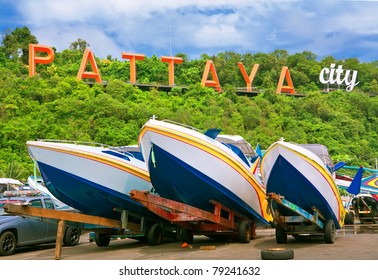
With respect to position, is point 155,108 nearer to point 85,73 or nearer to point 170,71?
point 85,73

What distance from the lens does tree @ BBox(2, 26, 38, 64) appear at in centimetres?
7331

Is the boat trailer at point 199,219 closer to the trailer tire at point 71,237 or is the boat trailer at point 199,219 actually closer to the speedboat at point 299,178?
the speedboat at point 299,178

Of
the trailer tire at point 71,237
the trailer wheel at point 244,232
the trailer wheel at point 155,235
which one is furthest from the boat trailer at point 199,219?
the trailer tire at point 71,237

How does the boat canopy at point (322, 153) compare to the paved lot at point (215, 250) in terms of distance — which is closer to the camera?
the paved lot at point (215, 250)

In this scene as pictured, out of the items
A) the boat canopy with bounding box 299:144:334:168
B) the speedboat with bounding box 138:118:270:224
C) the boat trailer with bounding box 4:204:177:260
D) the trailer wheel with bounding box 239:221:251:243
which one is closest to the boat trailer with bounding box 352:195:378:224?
the boat canopy with bounding box 299:144:334:168

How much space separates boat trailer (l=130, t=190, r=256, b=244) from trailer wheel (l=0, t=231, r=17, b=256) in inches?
144

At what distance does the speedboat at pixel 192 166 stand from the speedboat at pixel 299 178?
853 mm

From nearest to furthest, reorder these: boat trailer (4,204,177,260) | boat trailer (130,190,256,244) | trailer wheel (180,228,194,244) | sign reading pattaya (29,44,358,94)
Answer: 1. boat trailer (4,204,177,260)
2. boat trailer (130,190,256,244)
3. trailer wheel (180,228,194,244)
4. sign reading pattaya (29,44,358,94)

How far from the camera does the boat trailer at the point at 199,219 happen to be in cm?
1177

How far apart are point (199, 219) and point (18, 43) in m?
69.2

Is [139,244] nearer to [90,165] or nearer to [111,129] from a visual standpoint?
[90,165]

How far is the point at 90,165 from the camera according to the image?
12.5 m

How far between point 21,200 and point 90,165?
12.3ft

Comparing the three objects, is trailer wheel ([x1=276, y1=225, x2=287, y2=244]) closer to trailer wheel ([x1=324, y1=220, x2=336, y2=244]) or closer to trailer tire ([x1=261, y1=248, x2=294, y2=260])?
trailer wheel ([x1=324, y1=220, x2=336, y2=244])
